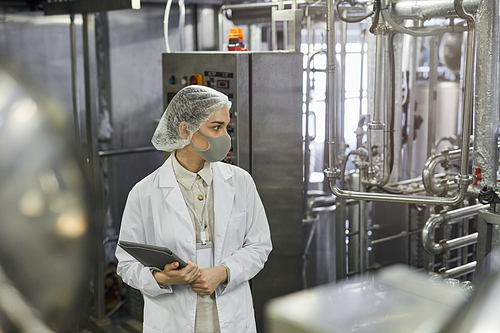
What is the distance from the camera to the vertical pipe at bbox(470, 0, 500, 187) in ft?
6.21

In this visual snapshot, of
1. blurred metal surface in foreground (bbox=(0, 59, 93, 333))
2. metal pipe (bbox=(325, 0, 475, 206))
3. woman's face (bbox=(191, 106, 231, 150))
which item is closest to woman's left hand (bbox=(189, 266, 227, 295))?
woman's face (bbox=(191, 106, 231, 150))

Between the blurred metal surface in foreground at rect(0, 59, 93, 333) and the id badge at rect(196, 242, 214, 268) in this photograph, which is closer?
the id badge at rect(196, 242, 214, 268)

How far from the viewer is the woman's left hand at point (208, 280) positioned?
1.42m

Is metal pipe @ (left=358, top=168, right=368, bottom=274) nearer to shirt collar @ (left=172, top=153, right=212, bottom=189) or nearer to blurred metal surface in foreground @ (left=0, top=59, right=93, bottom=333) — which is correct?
shirt collar @ (left=172, top=153, right=212, bottom=189)

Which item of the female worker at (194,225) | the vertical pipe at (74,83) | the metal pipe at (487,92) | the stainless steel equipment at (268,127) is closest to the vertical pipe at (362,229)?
the stainless steel equipment at (268,127)

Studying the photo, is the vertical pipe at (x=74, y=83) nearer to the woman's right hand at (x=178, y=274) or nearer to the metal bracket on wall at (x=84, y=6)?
the metal bracket on wall at (x=84, y=6)

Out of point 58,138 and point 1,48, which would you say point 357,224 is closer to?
point 58,138

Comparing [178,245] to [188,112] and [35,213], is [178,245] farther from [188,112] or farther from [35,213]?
[35,213]

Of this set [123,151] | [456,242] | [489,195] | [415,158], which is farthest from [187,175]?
[415,158]

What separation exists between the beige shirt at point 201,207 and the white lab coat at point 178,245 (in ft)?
0.09

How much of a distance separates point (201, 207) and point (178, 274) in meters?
0.23

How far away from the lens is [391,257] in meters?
2.86

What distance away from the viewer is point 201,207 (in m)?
1.52

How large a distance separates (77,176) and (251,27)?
1725 millimetres
